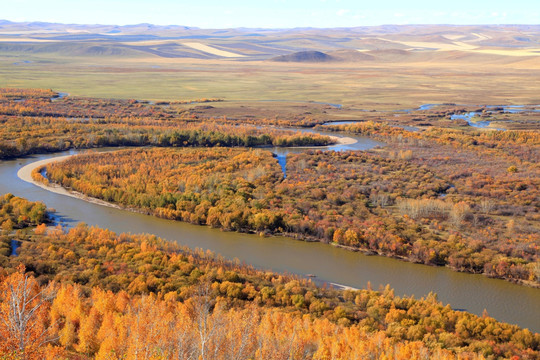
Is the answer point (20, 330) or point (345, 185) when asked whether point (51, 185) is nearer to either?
point (345, 185)

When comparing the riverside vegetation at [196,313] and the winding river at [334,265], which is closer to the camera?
the riverside vegetation at [196,313]

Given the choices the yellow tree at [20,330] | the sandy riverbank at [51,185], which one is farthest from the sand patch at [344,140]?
the yellow tree at [20,330]

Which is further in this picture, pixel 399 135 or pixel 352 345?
pixel 399 135

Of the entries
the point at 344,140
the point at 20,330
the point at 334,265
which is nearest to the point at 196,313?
the point at 20,330

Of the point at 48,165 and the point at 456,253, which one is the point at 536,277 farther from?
the point at 48,165

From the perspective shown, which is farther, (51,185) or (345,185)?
(51,185)

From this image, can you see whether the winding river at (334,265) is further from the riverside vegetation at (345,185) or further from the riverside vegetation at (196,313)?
the riverside vegetation at (196,313)

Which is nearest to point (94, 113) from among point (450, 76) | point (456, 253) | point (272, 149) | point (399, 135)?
point (272, 149)

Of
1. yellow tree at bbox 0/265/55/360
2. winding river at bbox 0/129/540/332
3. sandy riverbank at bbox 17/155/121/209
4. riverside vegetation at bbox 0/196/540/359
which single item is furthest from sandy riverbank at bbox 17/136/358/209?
yellow tree at bbox 0/265/55/360
